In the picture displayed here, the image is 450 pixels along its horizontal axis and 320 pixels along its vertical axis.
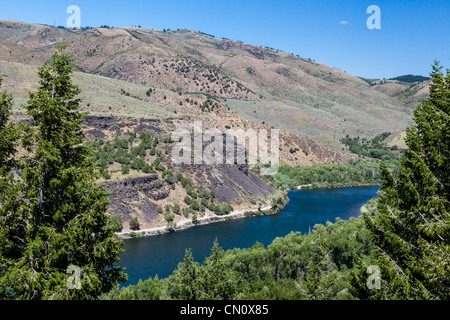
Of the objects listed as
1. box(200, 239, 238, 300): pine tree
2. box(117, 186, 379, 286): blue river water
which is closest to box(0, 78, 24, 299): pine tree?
box(200, 239, 238, 300): pine tree

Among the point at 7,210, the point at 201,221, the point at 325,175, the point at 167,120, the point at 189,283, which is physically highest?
the point at 167,120

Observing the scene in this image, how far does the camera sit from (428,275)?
916 centimetres

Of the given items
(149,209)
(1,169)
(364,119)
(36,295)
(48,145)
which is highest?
(364,119)

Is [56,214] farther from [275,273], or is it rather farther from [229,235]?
[229,235]

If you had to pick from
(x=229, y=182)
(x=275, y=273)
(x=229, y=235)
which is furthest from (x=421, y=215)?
(x=229, y=182)

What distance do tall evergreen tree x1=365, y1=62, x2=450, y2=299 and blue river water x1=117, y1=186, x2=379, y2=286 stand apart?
24.5 meters

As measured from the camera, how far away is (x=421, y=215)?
10203mm

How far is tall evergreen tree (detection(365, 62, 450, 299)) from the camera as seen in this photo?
9609mm

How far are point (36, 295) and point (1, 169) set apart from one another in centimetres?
379

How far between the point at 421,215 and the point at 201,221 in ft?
170

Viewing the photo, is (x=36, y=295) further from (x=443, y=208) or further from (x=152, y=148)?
(x=152, y=148)

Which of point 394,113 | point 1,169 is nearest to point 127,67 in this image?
point 394,113

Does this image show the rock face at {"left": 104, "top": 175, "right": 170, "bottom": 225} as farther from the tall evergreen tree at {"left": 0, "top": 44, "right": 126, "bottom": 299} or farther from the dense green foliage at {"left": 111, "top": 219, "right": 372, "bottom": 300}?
the tall evergreen tree at {"left": 0, "top": 44, "right": 126, "bottom": 299}

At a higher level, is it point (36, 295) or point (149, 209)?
point (36, 295)
